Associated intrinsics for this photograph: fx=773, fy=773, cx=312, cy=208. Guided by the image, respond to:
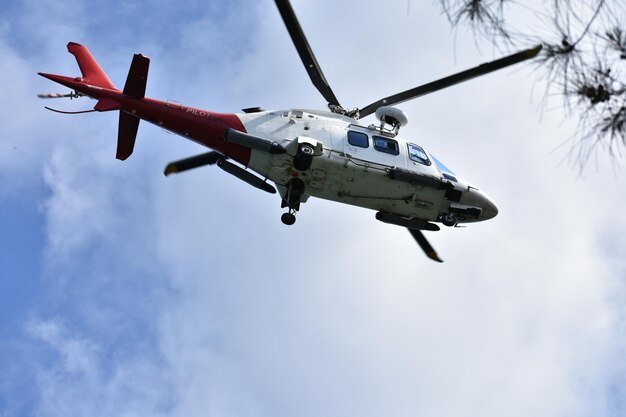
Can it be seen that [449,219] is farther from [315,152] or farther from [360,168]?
[315,152]

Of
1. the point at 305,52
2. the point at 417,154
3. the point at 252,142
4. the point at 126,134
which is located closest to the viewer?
the point at 305,52

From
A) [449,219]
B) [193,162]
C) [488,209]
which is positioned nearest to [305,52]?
[193,162]

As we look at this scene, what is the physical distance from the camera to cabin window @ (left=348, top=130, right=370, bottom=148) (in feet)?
57.7

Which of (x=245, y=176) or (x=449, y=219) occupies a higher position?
(x=245, y=176)

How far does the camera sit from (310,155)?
55.4ft

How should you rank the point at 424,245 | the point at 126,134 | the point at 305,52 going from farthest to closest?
the point at 424,245, the point at 126,134, the point at 305,52

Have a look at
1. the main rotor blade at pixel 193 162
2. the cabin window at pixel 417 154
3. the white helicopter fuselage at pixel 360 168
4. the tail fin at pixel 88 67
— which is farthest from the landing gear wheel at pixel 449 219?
the tail fin at pixel 88 67

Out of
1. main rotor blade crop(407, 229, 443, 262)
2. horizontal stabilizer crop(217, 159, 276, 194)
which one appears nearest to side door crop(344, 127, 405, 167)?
horizontal stabilizer crop(217, 159, 276, 194)

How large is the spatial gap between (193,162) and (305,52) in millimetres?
3451

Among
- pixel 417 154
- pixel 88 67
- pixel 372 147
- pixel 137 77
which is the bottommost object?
pixel 372 147

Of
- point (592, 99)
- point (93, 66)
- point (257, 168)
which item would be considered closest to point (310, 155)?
point (257, 168)

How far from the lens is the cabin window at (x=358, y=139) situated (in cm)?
1759

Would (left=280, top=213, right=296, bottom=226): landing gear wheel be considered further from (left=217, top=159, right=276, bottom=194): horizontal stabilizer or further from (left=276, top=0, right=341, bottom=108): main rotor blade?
(left=276, top=0, right=341, bottom=108): main rotor blade

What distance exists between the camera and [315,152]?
1695 cm
